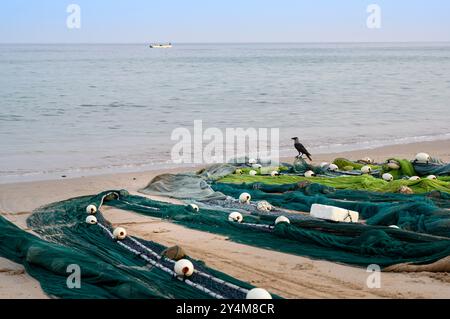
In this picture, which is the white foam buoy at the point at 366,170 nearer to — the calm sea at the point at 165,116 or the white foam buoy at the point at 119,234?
the calm sea at the point at 165,116

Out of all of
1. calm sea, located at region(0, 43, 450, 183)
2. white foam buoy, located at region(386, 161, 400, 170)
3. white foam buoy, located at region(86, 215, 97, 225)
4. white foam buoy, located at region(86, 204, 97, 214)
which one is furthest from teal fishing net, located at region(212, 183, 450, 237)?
calm sea, located at region(0, 43, 450, 183)

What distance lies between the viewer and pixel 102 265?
5.86 metres

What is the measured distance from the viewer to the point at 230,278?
217 inches

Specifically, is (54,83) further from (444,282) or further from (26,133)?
(444,282)

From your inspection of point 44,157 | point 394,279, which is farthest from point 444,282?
point 44,157

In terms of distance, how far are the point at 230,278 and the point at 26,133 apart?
1408 cm

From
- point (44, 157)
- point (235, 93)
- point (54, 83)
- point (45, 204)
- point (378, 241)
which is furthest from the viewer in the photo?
point (54, 83)

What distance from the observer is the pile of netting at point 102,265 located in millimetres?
5227

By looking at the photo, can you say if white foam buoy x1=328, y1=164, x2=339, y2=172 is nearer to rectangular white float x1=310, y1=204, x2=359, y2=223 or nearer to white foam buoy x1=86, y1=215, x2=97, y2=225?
rectangular white float x1=310, y1=204, x2=359, y2=223

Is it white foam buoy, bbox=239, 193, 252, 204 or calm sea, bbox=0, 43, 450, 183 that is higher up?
white foam buoy, bbox=239, 193, 252, 204

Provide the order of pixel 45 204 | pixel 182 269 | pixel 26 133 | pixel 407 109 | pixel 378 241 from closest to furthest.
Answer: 1. pixel 182 269
2. pixel 378 241
3. pixel 45 204
4. pixel 26 133
5. pixel 407 109

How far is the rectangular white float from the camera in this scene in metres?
7.34

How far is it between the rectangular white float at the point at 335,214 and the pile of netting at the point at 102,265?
6.08 ft

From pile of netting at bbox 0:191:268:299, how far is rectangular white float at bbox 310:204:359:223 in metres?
1.85
